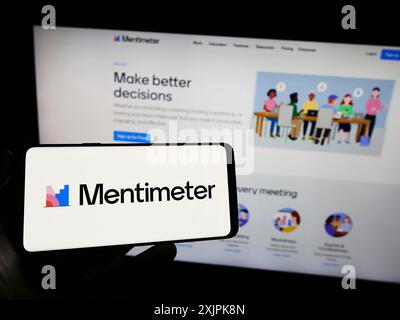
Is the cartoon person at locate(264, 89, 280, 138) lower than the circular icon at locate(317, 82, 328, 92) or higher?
lower

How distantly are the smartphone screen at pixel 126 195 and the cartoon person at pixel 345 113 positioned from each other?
15.2 inches

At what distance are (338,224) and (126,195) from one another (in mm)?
634

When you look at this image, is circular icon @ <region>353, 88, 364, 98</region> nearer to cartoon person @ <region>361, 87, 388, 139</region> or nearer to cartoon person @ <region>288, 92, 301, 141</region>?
cartoon person @ <region>361, 87, 388, 139</region>

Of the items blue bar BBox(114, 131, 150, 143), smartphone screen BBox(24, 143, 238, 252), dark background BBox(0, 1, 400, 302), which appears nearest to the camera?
smartphone screen BBox(24, 143, 238, 252)

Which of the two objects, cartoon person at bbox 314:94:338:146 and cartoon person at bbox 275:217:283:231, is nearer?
cartoon person at bbox 314:94:338:146

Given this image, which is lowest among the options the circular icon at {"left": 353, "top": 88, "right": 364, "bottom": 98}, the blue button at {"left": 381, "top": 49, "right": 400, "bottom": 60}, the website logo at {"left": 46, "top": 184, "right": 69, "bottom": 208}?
the website logo at {"left": 46, "top": 184, "right": 69, "bottom": 208}

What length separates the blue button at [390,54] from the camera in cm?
73

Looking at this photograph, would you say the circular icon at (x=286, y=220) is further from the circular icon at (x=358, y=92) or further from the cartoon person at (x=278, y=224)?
the circular icon at (x=358, y=92)

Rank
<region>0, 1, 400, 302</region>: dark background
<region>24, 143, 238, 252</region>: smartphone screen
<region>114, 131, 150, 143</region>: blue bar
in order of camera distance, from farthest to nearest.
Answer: <region>114, 131, 150, 143</region>: blue bar, <region>0, 1, 400, 302</region>: dark background, <region>24, 143, 238, 252</region>: smartphone screen

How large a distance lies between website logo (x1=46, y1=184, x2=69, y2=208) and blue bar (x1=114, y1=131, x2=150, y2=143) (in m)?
0.35

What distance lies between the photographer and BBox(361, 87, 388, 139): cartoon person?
757mm

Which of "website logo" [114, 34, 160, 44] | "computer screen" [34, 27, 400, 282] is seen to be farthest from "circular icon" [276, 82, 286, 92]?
"website logo" [114, 34, 160, 44]

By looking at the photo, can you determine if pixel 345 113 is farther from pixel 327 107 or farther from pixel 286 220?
pixel 286 220
